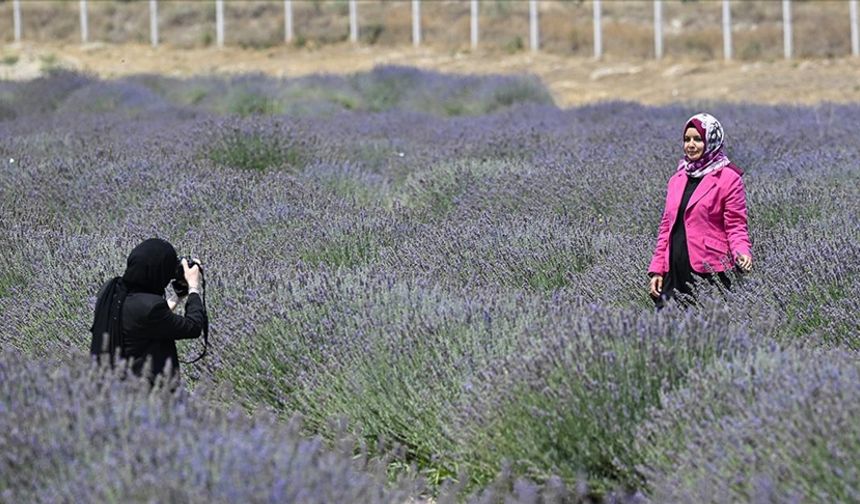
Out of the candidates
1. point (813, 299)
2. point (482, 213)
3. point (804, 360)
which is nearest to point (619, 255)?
point (813, 299)

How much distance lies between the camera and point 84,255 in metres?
5.70

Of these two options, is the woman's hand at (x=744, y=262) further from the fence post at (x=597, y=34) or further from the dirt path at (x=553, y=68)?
the fence post at (x=597, y=34)

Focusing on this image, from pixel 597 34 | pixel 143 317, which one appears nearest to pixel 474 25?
pixel 597 34

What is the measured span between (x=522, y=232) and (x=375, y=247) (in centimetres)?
70

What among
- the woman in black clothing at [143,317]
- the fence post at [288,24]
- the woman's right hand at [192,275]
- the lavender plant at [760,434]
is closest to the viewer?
the lavender plant at [760,434]

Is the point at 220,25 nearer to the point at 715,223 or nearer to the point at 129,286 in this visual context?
the point at 715,223

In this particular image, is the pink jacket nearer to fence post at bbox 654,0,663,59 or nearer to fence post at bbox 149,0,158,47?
fence post at bbox 654,0,663,59

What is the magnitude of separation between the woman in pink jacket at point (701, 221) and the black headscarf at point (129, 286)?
205 cm

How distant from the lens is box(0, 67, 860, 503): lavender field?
9.11 ft

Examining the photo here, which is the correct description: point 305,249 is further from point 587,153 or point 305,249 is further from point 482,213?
point 587,153

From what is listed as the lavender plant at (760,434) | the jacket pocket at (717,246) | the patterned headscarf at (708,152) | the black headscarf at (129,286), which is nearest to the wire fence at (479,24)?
the patterned headscarf at (708,152)

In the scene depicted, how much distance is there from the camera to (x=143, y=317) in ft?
12.6

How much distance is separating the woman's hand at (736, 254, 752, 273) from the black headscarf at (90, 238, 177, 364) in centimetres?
221

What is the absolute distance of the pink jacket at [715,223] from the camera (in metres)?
5.07
